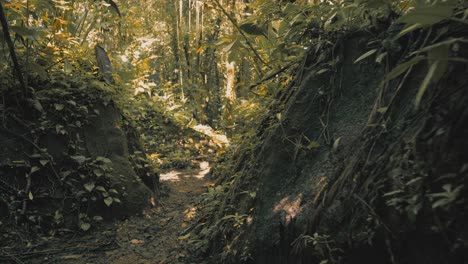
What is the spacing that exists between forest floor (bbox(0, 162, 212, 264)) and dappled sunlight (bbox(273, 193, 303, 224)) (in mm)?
1451

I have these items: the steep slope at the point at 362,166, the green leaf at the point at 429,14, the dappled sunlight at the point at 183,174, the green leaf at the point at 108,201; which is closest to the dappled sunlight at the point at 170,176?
the dappled sunlight at the point at 183,174

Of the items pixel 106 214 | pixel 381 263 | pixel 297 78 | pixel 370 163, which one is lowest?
pixel 106 214

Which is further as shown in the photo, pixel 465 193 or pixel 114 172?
pixel 114 172

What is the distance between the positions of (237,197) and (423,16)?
7.47 ft

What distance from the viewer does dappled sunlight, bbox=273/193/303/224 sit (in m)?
2.23

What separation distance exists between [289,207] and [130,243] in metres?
2.60

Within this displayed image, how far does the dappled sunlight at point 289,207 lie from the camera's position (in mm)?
2226

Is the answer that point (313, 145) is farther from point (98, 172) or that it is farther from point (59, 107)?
point (59, 107)

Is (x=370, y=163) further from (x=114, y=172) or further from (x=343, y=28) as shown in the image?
(x=114, y=172)

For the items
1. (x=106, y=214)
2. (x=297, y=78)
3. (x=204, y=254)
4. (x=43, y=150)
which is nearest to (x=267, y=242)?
(x=204, y=254)

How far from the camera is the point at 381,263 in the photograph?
1.49 meters

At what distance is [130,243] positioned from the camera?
411 cm

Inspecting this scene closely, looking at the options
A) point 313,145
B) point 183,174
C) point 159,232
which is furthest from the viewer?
point 183,174

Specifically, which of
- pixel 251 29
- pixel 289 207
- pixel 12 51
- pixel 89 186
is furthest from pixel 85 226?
pixel 251 29
